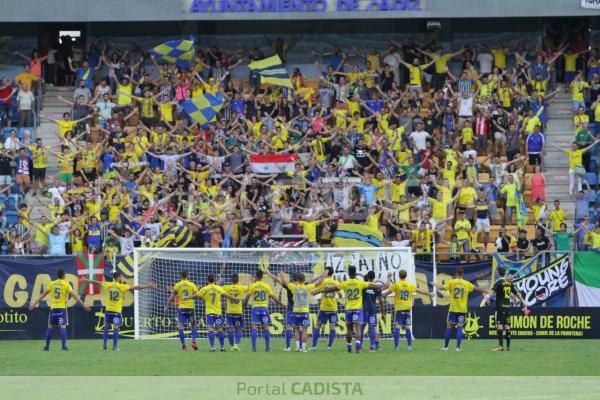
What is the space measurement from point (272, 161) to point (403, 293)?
32.6ft

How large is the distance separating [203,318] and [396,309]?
19.6 ft

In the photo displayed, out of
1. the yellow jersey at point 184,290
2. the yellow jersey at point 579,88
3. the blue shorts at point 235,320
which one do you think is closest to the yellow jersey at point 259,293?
the blue shorts at point 235,320

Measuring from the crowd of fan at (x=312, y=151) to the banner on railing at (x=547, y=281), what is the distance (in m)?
0.77

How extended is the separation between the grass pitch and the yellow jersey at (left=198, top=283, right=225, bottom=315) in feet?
3.11

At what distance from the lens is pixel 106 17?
139ft

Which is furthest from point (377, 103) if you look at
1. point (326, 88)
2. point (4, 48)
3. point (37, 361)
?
point (37, 361)

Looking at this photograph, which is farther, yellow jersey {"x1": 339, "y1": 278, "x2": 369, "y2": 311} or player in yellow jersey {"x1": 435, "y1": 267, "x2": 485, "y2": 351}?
player in yellow jersey {"x1": 435, "y1": 267, "x2": 485, "y2": 351}

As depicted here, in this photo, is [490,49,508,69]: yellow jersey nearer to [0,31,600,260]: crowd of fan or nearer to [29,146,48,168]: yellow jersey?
[0,31,600,260]: crowd of fan

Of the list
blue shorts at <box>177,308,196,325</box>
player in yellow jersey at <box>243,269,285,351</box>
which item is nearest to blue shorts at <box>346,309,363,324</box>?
player in yellow jersey at <box>243,269,285,351</box>

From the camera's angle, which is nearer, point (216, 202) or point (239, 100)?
point (216, 202)

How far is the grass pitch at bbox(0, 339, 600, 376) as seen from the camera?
976 inches

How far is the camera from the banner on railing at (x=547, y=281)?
116 ft

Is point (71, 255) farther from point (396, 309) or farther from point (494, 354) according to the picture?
point (494, 354)

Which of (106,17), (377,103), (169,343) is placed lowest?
(169,343)
